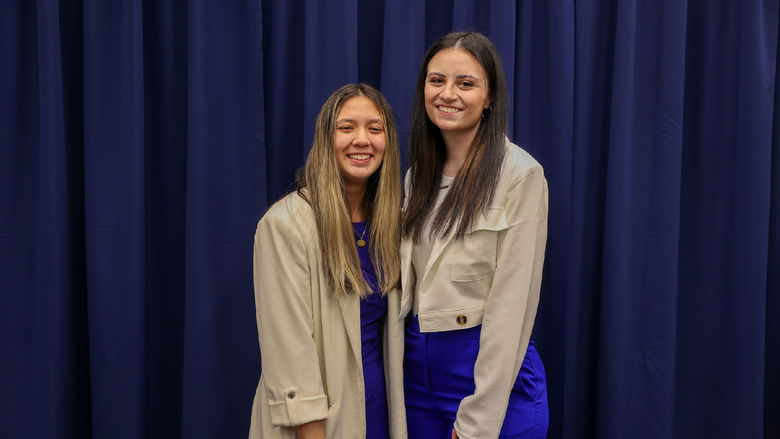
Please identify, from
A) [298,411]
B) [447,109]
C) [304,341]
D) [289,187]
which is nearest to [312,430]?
[298,411]

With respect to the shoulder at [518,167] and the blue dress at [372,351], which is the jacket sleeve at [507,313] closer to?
the shoulder at [518,167]

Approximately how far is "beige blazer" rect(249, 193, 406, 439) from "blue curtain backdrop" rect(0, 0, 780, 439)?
71cm

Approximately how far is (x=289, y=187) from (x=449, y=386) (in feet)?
3.48

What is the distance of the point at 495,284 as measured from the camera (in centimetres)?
140

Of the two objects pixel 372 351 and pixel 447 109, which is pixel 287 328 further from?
pixel 447 109

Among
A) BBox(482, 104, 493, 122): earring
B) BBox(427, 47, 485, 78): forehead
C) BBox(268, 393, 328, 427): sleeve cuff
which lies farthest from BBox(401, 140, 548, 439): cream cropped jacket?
BBox(268, 393, 328, 427): sleeve cuff

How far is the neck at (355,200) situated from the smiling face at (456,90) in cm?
30

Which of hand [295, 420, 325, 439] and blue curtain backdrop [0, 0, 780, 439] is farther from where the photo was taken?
blue curtain backdrop [0, 0, 780, 439]

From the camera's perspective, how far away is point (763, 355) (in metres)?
2.32

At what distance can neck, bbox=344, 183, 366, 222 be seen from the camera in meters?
1.60

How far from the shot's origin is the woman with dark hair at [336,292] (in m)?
1.42

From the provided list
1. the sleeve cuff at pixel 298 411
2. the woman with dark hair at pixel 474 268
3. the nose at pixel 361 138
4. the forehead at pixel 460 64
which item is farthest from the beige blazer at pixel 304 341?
the forehead at pixel 460 64

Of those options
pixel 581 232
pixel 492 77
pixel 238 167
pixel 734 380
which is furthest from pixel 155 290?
pixel 734 380

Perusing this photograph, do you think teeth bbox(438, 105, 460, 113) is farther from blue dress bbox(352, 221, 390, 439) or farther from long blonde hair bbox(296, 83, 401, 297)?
blue dress bbox(352, 221, 390, 439)
